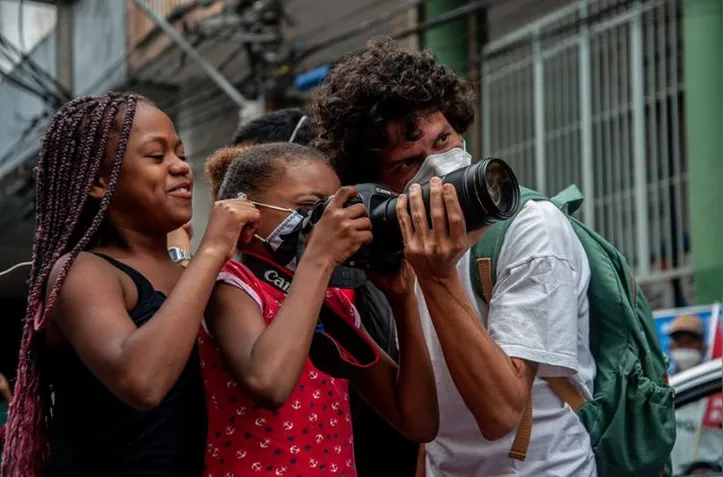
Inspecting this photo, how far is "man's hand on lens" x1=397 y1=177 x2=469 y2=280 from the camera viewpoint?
82.0 inches

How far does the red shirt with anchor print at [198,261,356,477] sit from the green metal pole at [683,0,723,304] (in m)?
6.88

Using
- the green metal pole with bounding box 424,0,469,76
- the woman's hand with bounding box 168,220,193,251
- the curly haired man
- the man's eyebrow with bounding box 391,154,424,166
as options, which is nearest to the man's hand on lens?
the curly haired man

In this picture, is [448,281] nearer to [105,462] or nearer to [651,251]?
[105,462]

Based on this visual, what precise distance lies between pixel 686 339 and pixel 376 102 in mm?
5176

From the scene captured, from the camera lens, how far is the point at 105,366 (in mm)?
1891

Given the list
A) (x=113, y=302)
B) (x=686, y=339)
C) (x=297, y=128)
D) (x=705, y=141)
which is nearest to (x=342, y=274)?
(x=113, y=302)

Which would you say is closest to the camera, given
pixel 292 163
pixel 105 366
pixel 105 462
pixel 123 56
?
pixel 105 366

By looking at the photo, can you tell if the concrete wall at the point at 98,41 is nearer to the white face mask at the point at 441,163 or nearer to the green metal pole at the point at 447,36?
the green metal pole at the point at 447,36

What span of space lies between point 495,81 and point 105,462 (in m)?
9.55

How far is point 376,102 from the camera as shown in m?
2.57

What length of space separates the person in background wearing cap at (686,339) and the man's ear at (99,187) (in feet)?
18.3

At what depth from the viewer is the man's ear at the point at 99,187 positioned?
2150mm

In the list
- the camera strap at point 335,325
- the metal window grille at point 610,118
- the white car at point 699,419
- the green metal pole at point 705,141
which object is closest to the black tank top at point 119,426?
the camera strap at point 335,325

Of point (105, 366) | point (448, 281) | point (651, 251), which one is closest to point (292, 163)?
point (448, 281)
